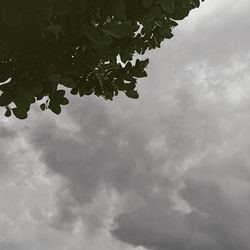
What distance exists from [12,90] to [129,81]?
7.97 ft

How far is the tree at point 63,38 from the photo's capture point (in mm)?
5723

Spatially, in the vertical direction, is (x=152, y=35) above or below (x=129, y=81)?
above

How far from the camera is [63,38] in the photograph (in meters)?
7.00

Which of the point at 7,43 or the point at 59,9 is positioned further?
the point at 7,43

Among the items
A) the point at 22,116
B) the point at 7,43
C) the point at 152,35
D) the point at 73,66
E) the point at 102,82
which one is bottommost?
the point at 22,116

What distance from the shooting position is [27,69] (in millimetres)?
6797

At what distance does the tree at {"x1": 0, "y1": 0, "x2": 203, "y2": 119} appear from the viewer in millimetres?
5723

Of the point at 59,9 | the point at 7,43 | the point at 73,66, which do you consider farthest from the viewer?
the point at 73,66

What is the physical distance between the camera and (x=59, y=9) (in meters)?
5.67

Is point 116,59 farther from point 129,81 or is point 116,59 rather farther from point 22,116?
point 22,116

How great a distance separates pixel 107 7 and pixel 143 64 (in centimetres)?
194

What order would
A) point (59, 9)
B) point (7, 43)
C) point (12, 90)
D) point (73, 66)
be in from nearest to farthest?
point (59, 9), point (7, 43), point (12, 90), point (73, 66)

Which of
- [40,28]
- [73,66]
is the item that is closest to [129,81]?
[73,66]

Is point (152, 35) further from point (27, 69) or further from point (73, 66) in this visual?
point (27, 69)
